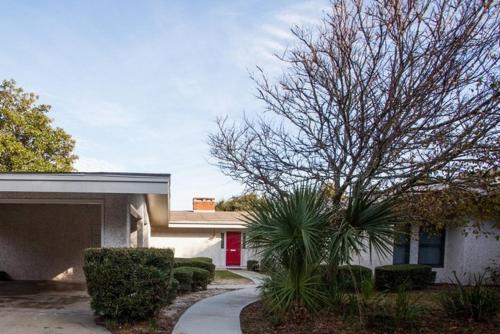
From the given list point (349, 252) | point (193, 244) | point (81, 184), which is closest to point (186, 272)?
point (81, 184)

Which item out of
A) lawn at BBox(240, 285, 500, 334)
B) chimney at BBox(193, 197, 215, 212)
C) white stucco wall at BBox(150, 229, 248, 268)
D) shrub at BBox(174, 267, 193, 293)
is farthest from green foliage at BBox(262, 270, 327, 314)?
chimney at BBox(193, 197, 215, 212)

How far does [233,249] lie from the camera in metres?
28.4

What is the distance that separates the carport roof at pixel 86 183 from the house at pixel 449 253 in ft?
31.3

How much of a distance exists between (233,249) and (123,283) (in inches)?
806

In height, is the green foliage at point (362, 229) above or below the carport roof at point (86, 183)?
below

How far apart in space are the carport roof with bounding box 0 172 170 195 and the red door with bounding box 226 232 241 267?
18.9 metres

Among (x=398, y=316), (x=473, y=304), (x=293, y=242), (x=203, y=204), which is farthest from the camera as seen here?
(x=203, y=204)

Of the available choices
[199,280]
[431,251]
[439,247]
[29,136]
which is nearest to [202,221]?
[29,136]

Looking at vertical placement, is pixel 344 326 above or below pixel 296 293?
below

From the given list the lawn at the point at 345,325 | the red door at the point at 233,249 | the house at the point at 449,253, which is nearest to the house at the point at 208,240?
the red door at the point at 233,249

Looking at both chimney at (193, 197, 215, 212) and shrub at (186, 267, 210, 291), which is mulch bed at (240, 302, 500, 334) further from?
chimney at (193, 197, 215, 212)

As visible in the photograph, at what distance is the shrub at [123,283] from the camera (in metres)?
8.17

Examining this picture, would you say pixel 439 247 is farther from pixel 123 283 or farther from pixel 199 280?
pixel 123 283

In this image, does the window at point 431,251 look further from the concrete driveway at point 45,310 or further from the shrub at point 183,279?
the concrete driveway at point 45,310
